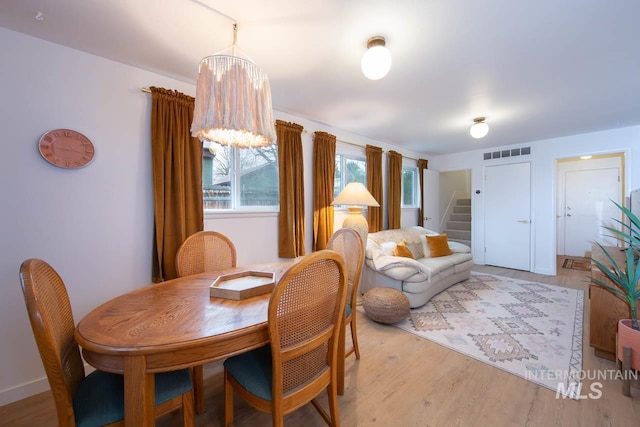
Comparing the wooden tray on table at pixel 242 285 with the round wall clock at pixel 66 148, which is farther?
the round wall clock at pixel 66 148

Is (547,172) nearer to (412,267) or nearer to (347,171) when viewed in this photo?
(412,267)

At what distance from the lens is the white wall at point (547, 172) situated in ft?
11.7

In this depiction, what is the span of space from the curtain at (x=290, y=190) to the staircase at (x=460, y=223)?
472 cm

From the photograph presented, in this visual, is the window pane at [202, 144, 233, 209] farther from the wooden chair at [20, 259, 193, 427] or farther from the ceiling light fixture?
the wooden chair at [20, 259, 193, 427]

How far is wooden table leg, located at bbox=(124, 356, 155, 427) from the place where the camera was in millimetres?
899

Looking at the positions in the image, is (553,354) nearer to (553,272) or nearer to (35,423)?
(553,272)

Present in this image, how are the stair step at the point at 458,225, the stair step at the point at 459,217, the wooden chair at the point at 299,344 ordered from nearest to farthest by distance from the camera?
the wooden chair at the point at 299,344 → the stair step at the point at 458,225 → the stair step at the point at 459,217

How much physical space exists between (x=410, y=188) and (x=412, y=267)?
264cm

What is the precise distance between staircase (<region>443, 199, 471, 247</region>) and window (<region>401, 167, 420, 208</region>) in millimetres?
1797

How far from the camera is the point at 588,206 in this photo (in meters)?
5.38

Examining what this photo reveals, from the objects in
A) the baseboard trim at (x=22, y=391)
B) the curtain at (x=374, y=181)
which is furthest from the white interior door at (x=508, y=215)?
the baseboard trim at (x=22, y=391)

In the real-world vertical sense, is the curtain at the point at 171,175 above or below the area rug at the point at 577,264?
above

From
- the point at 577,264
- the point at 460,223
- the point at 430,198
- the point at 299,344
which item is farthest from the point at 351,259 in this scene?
the point at 577,264

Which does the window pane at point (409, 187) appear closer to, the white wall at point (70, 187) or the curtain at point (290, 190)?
the curtain at point (290, 190)
